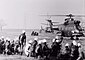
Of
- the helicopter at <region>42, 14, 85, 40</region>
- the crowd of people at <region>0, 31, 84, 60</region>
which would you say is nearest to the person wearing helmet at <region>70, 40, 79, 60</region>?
the crowd of people at <region>0, 31, 84, 60</region>

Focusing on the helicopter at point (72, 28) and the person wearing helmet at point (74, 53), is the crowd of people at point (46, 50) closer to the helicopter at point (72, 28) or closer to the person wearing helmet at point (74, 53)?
the person wearing helmet at point (74, 53)

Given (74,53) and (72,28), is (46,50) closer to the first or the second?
(74,53)

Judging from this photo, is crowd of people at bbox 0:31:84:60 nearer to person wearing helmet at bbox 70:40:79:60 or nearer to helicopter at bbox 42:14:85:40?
person wearing helmet at bbox 70:40:79:60

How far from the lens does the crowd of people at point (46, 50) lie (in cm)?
784

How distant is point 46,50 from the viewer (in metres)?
8.46

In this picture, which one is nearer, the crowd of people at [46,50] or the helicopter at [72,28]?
the crowd of people at [46,50]

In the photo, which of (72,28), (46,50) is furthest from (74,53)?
(72,28)

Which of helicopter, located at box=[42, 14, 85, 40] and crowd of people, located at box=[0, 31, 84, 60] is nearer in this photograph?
crowd of people, located at box=[0, 31, 84, 60]

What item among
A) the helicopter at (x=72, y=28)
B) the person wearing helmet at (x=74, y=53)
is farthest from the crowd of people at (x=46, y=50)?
the helicopter at (x=72, y=28)

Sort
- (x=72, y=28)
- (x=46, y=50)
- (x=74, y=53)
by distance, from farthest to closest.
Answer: (x=72, y=28) < (x=46, y=50) < (x=74, y=53)

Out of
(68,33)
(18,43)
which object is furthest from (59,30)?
(18,43)

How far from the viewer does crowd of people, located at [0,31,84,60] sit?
7.84 meters

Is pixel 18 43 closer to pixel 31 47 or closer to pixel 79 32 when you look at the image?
pixel 31 47

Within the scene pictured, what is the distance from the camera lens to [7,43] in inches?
405
